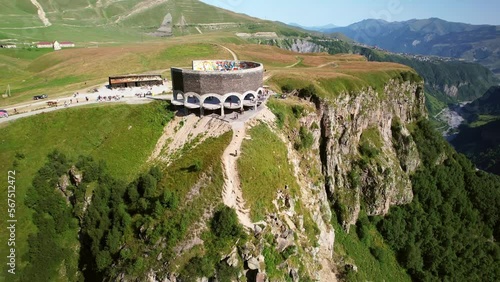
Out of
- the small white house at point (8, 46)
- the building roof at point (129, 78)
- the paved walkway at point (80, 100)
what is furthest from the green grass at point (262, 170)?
the small white house at point (8, 46)

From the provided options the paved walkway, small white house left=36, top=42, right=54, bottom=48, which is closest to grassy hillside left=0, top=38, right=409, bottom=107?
small white house left=36, top=42, right=54, bottom=48

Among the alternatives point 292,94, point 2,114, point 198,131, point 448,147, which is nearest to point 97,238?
point 198,131

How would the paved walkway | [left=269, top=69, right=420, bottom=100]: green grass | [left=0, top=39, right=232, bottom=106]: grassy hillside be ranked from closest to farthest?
the paved walkway → [left=269, top=69, right=420, bottom=100]: green grass → [left=0, top=39, right=232, bottom=106]: grassy hillside

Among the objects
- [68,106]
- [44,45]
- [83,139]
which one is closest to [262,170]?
[83,139]

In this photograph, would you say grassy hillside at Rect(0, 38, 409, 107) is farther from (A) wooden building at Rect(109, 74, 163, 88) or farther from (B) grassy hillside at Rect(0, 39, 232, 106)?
(A) wooden building at Rect(109, 74, 163, 88)

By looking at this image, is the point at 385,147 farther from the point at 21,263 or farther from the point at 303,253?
the point at 21,263
